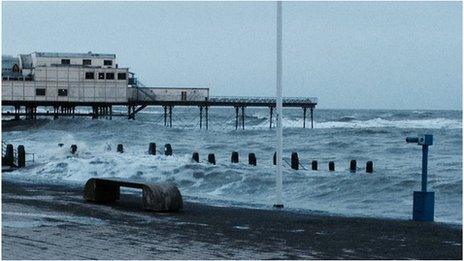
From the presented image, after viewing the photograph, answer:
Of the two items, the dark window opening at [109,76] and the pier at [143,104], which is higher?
the dark window opening at [109,76]

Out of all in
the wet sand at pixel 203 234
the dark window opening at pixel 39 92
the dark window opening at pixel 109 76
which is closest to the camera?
the wet sand at pixel 203 234

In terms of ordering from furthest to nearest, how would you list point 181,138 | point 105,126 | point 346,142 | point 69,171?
point 105,126, point 181,138, point 346,142, point 69,171

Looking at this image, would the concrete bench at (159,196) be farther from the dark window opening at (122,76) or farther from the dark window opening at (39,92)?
the dark window opening at (122,76)

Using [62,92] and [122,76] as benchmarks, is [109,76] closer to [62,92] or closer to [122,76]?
[122,76]

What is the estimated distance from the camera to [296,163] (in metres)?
39.3

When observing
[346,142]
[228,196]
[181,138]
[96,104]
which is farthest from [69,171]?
[96,104]

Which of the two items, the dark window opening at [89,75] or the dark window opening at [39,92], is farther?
the dark window opening at [89,75]

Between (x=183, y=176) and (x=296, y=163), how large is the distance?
10.5 metres

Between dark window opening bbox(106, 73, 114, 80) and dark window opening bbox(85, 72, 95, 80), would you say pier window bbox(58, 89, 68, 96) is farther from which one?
dark window opening bbox(106, 73, 114, 80)

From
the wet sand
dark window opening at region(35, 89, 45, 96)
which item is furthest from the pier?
the wet sand

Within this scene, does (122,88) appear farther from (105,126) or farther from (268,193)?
(268,193)

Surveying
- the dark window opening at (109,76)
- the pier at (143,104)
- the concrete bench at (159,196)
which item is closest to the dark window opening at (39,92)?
the pier at (143,104)

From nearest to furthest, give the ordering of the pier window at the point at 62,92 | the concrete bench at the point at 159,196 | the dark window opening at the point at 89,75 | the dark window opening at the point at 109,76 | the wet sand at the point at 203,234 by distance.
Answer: the wet sand at the point at 203,234
the concrete bench at the point at 159,196
the pier window at the point at 62,92
the dark window opening at the point at 109,76
the dark window opening at the point at 89,75

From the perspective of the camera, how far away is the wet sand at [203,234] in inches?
439
